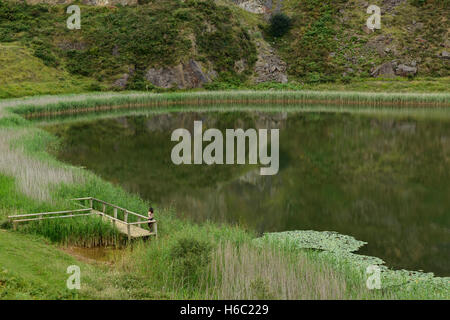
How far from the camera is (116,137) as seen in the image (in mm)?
35250

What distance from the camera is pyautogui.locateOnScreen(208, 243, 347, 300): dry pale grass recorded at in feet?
30.1

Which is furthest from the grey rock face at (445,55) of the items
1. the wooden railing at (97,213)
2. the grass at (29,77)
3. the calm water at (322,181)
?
the wooden railing at (97,213)

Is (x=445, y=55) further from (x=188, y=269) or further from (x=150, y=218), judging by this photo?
(x=188, y=269)

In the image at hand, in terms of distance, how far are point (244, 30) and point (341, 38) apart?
16.9 meters

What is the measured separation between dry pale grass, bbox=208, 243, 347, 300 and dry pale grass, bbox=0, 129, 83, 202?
A: 22.9 ft

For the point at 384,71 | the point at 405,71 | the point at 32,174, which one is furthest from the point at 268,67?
the point at 32,174

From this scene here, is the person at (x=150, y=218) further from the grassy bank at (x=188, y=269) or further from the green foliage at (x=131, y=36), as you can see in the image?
the green foliage at (x=131, y=36)

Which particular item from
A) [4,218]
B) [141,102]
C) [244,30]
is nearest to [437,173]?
[4,218]

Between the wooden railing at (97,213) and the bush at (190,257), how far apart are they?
8.42 feet

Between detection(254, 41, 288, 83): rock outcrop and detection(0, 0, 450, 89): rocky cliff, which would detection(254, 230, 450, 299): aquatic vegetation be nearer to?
A: detection(0, 0, 450, 89): rocky cliff

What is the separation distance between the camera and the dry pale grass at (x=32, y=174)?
15725mm

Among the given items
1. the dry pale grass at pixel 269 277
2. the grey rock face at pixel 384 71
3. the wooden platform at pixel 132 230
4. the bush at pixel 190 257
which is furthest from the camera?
the grey rock face at pixel 384 71

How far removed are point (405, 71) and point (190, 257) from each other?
74.9 metres

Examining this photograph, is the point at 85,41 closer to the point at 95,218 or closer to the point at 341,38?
the point at 341,38
